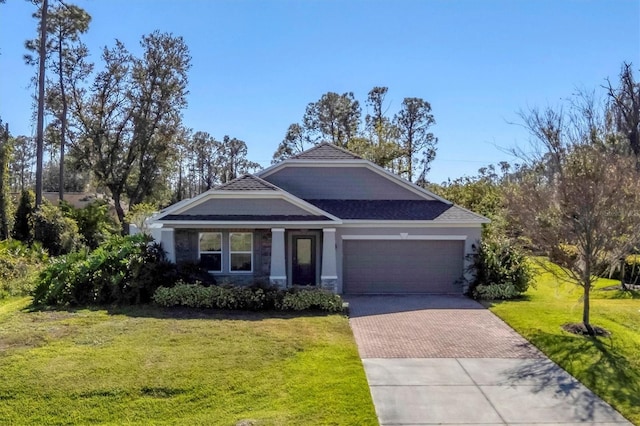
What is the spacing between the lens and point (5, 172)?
24047 millimetres

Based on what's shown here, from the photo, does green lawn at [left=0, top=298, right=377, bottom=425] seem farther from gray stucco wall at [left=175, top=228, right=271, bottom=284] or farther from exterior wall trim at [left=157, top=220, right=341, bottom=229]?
exterior wall trim at [left=157, top=220, right=341, bottom=229]

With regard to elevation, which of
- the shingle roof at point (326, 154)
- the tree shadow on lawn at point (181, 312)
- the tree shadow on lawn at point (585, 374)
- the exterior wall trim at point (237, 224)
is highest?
the shingle roof at point (326, 154)

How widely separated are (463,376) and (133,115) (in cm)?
3518

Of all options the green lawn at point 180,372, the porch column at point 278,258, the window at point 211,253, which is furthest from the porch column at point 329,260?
the window at point 211,253

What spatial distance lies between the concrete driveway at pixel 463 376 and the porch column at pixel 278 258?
333 centimetres


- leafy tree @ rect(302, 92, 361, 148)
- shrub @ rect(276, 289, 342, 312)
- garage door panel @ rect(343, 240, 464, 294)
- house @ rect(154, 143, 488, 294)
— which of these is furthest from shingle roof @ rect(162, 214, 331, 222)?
leafy tree @ rect(302, 92, 361, 148)

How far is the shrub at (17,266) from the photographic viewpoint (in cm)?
1773

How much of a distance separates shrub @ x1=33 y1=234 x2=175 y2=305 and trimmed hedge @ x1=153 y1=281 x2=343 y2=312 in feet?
2.31

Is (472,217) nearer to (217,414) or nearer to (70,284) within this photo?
(217,414)

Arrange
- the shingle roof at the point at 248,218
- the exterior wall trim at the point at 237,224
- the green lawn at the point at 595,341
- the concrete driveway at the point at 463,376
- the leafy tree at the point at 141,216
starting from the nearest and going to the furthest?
1. the concrete driveway at the point at 463,376
2. the green lawn at the point at 595,341
3. the exterior wall trim at the point at 237,224
4. the shingle roof at the point at 248,218
5. the leafy tree at the point at 141,216

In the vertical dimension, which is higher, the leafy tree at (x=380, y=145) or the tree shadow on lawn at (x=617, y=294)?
the leafy tree at (x=380, y=145)

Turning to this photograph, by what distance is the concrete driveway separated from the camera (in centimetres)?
786

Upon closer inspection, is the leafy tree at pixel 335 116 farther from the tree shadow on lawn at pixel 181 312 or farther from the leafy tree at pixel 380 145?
the tree shadow on lawn at pixel 181 312

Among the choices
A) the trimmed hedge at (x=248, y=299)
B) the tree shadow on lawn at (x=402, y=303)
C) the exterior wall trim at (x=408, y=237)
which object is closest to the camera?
the trimmed hedge at (x=248, y=299)
